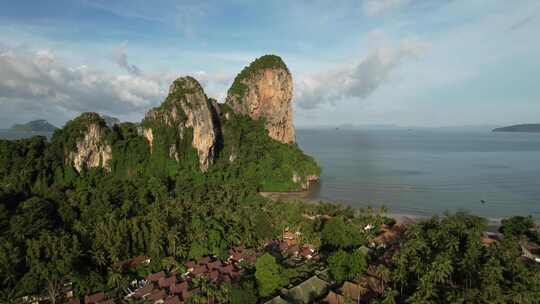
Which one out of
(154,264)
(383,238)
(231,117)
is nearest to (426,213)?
(383,238)

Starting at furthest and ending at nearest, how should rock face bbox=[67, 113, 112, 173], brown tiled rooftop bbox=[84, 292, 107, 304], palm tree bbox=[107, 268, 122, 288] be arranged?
rock face bbox=[67, 113, 112, 173] < palm tree bbox=[107, 268, 122, 288] < brown tiled rooftop bbox=[84, 292, 107, 304]

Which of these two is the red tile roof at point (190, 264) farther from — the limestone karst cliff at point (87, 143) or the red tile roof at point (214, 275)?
the limestone karst cliff at point (87, 143)

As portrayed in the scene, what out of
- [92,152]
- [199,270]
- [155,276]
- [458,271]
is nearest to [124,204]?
[155,276]

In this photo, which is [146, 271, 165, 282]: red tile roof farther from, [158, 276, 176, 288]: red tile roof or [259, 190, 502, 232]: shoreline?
[259, 190, 502, 232]: shoreline

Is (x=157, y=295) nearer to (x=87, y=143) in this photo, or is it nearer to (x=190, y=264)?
(x=190, y=264)

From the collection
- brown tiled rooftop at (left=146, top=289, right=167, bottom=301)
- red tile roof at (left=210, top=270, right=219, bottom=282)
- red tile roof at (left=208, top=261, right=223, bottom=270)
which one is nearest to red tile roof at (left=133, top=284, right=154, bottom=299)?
brown tiled rooftop at (left=146, top=289, right=167, bottom=301)

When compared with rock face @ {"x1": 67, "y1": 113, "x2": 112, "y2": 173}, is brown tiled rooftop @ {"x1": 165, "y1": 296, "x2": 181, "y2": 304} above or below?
below
